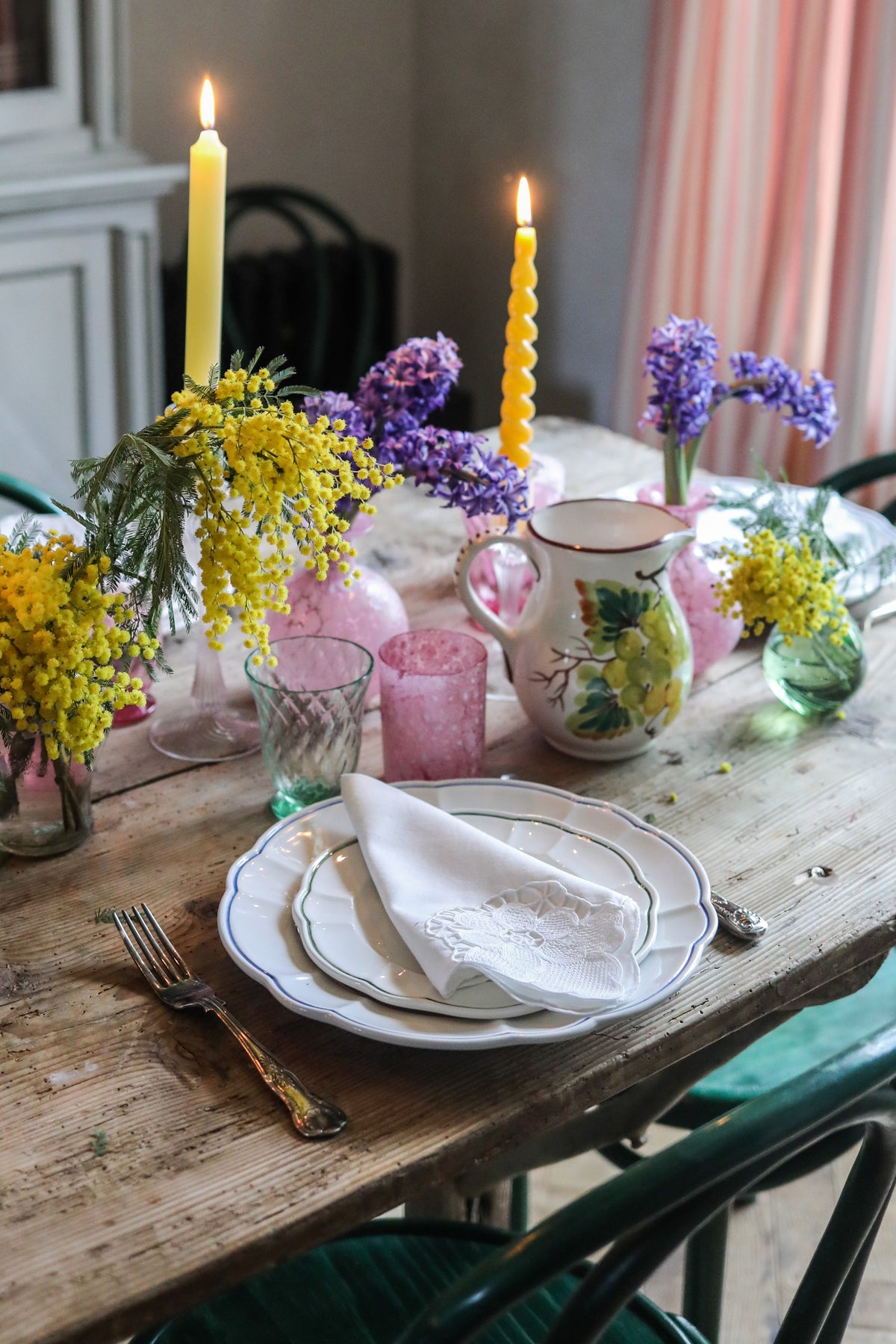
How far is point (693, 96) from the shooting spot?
243 centimetres

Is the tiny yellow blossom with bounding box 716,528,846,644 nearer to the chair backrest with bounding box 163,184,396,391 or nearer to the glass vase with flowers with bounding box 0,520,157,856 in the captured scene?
the glass vase with flowers with bounding box 0,520,157,856

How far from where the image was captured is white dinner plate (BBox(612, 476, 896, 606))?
1229mm

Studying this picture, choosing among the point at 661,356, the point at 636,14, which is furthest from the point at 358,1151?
the point at 636,14

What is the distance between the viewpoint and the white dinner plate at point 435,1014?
729 mm

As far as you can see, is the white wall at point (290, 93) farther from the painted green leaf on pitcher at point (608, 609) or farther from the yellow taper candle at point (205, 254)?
the painted green leaf on pitcher at point (608, 609)

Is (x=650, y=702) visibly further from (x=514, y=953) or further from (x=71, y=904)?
(x=71, y=904)

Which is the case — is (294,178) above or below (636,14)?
below

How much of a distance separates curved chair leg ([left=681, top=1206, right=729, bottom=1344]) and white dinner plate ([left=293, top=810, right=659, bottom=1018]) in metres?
0.29

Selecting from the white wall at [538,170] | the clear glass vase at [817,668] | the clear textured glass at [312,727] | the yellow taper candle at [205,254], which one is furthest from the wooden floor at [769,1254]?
the white wall at [538,170]

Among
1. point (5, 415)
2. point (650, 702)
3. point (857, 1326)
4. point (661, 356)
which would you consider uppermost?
point (661, 356)

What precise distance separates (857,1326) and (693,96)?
2.05m

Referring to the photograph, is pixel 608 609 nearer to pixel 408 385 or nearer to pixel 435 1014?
pixel 408 385

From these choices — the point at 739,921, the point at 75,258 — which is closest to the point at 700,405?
the point at 739,921

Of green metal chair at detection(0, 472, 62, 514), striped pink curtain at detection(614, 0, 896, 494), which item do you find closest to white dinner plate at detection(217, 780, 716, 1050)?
green metal chair at detection(0, 472, 62, 514)
